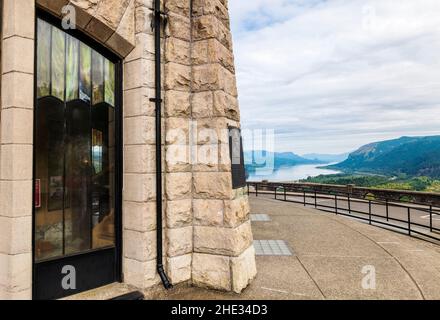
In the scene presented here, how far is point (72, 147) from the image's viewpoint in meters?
4.52

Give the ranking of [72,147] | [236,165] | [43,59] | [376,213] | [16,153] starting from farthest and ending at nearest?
[376,213], [236,165], [72,147], [43,59], [16,153]

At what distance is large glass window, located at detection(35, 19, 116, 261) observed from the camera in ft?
13.8

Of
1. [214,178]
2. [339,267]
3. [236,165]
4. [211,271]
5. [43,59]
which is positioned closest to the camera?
[43,59]

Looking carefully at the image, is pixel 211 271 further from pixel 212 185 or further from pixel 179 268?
pixel 212 185

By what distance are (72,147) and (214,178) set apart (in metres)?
2.23

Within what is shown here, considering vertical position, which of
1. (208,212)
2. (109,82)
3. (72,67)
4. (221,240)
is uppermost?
(72,67)

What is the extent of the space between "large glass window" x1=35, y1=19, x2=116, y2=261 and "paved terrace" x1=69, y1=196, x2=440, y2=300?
3.14 feet

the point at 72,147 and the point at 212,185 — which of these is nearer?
the point at 72,147

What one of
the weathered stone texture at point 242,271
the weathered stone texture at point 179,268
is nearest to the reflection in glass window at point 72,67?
the weathered stone texture at point 179,268

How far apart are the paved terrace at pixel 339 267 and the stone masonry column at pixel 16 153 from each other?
1.05 m

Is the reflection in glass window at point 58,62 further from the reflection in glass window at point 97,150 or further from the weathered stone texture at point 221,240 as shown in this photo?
the weathered stone texture at point 221,240

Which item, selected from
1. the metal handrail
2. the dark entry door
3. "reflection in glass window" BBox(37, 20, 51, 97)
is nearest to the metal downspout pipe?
the dark entry door

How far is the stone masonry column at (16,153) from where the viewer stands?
3.66 metres

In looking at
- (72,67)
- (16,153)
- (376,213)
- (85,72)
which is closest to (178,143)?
(85,72)
